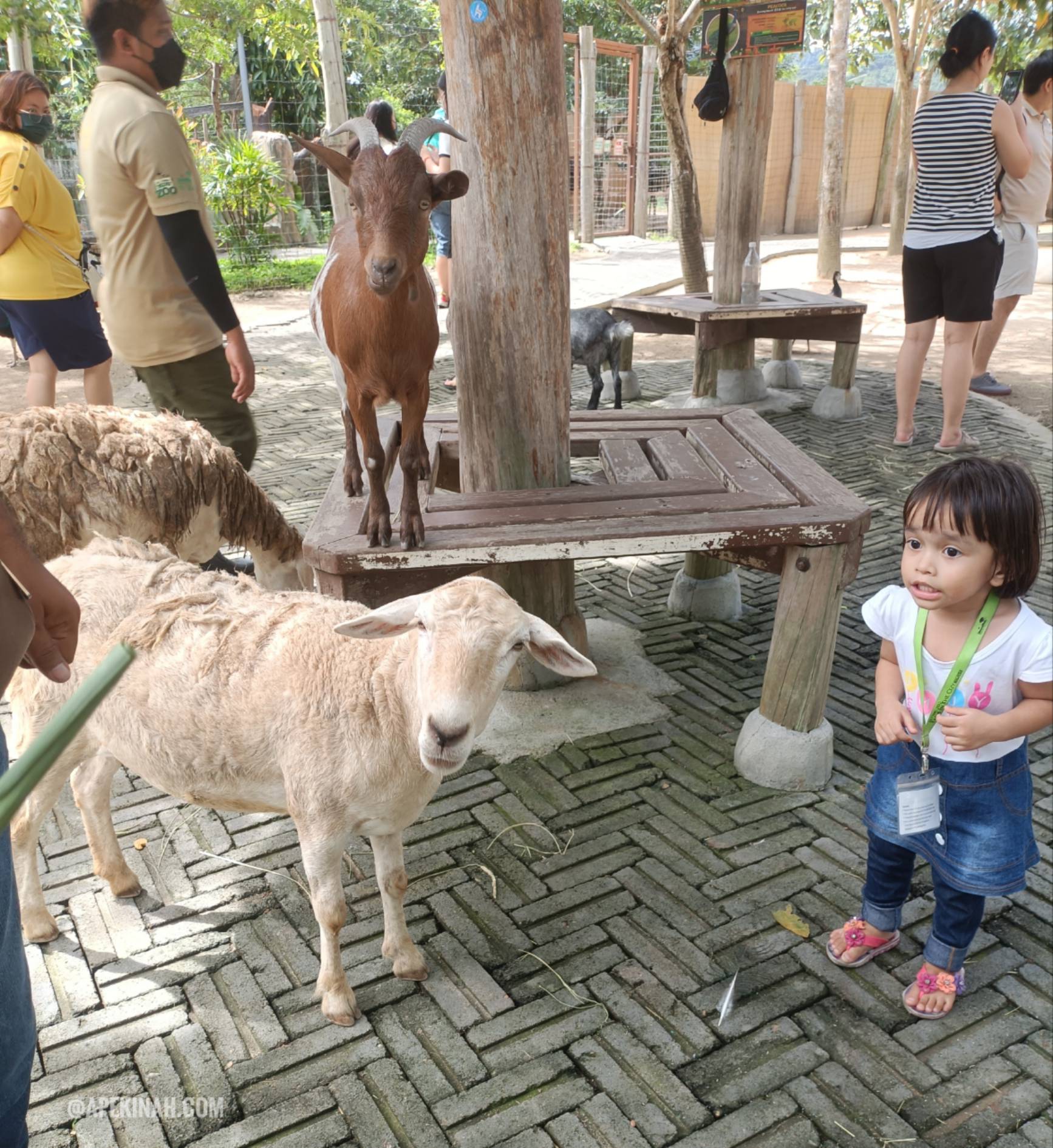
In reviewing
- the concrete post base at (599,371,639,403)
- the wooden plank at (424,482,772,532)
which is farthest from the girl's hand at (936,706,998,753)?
the concrete post base at (599,371,639,403)

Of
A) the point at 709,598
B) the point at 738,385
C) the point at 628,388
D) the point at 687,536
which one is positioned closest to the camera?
the point at 687,536

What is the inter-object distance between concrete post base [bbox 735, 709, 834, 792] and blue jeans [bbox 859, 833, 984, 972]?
71 cm

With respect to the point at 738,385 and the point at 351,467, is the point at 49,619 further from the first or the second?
the point at 738,385

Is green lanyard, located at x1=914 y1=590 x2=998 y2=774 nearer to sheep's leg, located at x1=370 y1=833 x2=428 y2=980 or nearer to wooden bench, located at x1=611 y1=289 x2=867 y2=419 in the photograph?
sheep's leg, located at x1=370 y1=833 x2=428 y2=980

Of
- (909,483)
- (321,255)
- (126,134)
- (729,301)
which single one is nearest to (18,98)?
(126,134)

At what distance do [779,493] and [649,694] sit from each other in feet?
3.58

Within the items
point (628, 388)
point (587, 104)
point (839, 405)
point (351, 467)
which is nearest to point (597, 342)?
point (628, 388)

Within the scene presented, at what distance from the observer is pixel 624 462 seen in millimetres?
3883

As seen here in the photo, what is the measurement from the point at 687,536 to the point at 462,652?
4.29ft

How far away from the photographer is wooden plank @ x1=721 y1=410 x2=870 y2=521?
10.9 feet

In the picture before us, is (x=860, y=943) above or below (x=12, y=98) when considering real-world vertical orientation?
below

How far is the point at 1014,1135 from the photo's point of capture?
2.13 metres

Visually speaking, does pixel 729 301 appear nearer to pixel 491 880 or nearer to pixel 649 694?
pixel 649 694

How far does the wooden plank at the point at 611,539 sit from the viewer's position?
2.96 m
